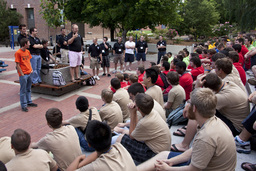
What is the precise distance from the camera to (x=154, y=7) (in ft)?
44.8

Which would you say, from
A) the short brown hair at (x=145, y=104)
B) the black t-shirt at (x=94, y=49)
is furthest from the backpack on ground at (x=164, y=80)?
the black t-shirt at (x=94, y=49)

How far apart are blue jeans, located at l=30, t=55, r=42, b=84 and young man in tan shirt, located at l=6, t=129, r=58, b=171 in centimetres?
569

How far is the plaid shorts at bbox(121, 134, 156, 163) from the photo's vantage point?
3119mm

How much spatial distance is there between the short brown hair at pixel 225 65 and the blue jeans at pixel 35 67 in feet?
20.2

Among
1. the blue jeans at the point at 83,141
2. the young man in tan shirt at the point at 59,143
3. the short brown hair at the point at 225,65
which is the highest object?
the short brown hair at the point at 225,65

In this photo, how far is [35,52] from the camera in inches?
306

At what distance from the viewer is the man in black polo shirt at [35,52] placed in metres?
7.60

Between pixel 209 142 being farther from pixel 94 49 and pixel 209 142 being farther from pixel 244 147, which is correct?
pixel 94 49

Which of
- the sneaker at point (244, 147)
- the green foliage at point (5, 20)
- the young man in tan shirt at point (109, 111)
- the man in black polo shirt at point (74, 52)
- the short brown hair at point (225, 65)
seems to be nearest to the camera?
the sneaker at point (244, 147)

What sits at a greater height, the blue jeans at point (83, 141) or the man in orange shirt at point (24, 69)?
the man in orange shirt at point (24, 69)

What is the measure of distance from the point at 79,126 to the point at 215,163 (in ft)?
7.99

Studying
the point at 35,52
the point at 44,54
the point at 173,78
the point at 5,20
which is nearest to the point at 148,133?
the point at 173,78

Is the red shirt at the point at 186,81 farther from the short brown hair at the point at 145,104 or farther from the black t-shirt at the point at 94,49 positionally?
the black t-shirt at the point at 94,49

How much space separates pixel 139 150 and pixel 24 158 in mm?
1490
